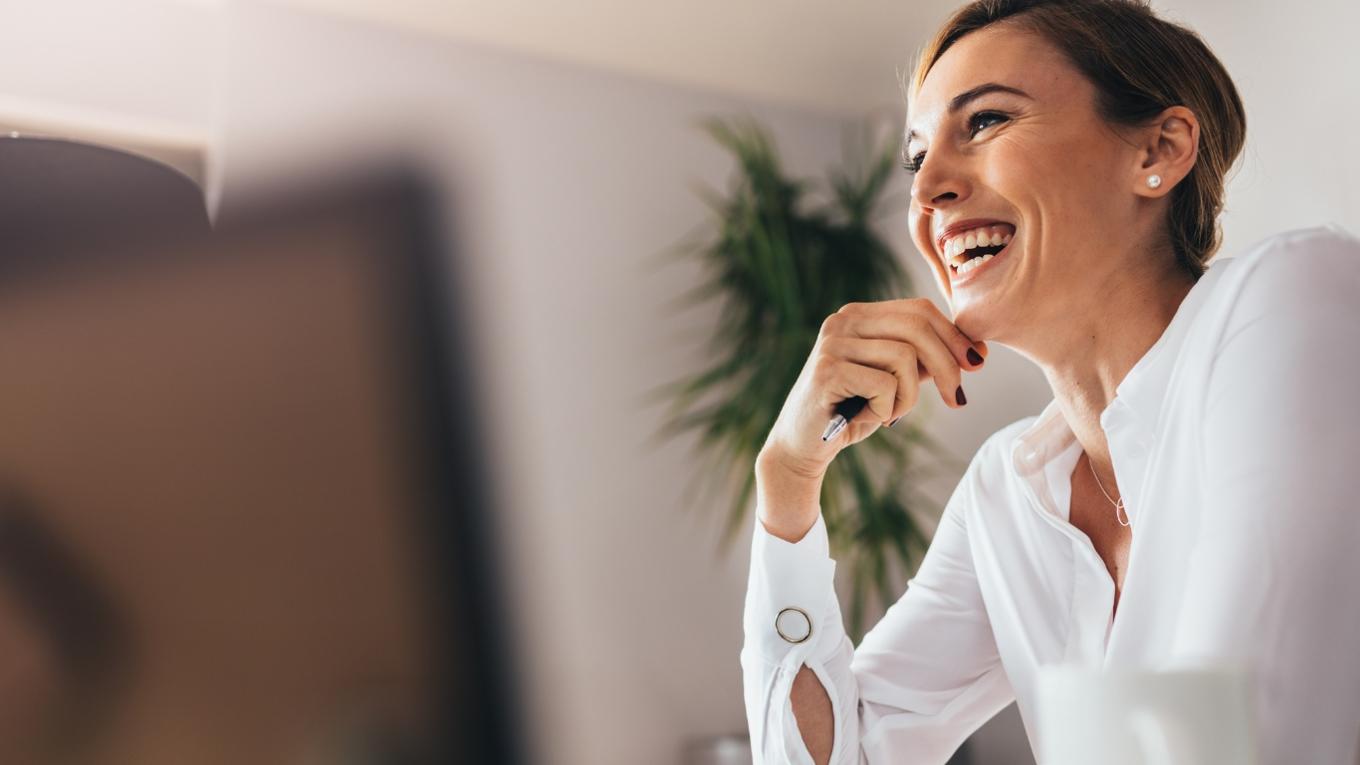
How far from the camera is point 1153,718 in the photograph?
35 centimetres

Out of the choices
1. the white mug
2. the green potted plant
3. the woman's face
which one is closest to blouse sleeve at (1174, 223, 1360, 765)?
the white mug

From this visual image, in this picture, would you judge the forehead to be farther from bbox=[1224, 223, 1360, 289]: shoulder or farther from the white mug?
the white mug

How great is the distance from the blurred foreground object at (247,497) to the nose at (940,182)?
852mm

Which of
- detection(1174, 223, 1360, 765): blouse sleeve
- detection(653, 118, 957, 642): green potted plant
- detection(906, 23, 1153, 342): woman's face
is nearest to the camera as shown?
detection(1174, 223, 1360, 765): blouse sleeve

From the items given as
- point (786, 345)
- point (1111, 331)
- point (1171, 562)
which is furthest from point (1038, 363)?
point (786, 345)

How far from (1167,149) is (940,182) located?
0.76ft

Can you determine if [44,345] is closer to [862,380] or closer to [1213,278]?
[862,380]

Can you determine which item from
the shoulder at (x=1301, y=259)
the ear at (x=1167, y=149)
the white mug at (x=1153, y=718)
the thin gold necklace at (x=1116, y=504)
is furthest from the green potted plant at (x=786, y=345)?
the white mug at (x=1153, y=718)

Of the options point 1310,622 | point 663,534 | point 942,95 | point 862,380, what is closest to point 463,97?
point 663,534

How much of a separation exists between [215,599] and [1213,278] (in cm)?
89

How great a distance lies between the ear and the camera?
1099mm

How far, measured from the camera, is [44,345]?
27cm

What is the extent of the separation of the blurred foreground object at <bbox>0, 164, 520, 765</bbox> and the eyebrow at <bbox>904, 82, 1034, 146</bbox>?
2.96ft

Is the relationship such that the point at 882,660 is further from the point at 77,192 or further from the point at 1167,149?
the point at 77,192
